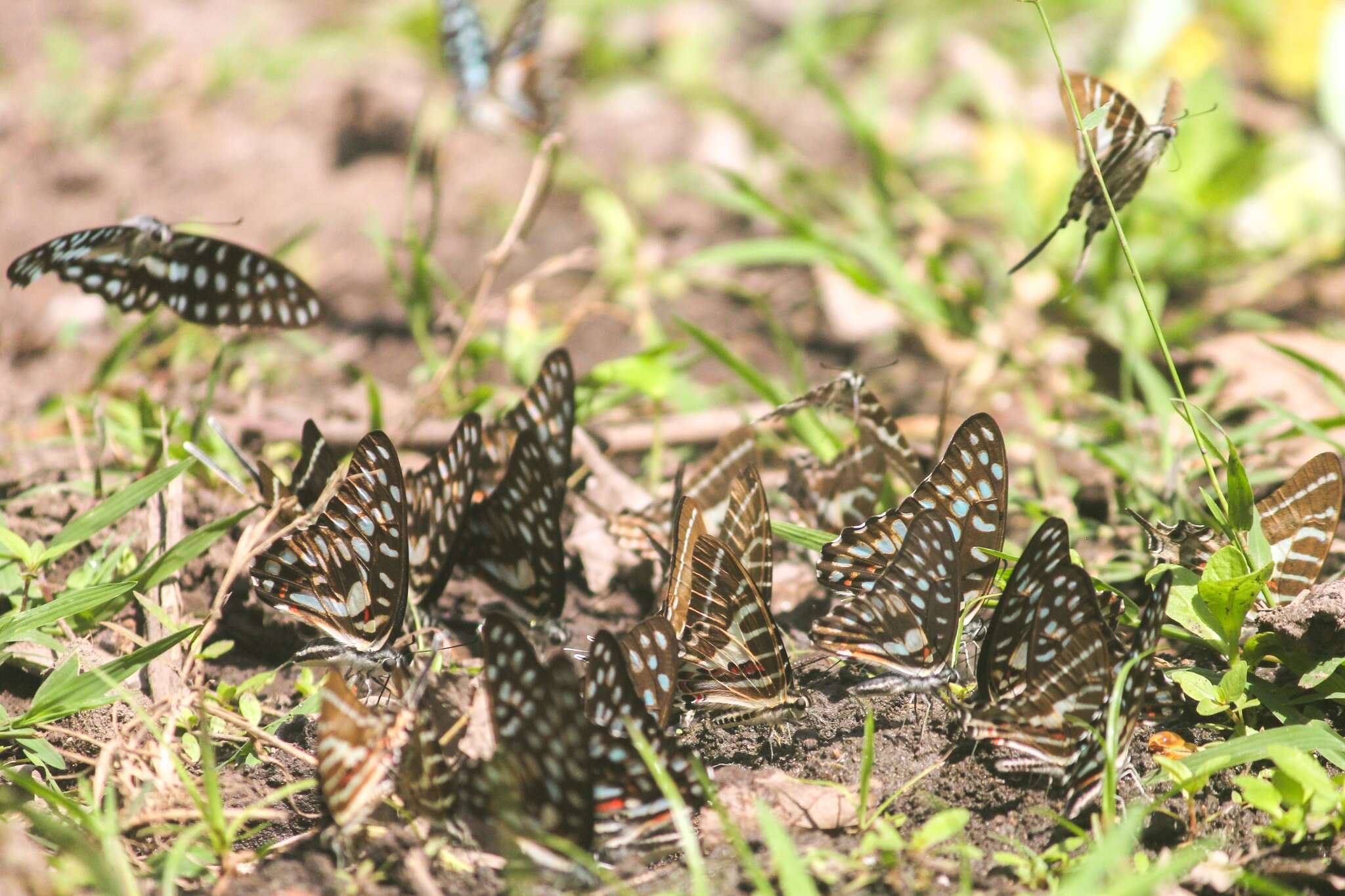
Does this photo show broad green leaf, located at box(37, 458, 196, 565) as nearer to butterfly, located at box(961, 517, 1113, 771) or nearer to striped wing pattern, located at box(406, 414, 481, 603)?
striped wing pattern, located at box(406, 414, 481, 603)

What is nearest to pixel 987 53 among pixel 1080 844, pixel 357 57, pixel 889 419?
pixel 357 57

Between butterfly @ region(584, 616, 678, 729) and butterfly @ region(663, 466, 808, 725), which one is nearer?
butterfly @ region(584, 616, 678, 729)

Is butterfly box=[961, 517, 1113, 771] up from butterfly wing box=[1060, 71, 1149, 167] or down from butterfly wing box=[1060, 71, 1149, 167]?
down

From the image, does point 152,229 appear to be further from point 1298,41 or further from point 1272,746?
point 1298,41

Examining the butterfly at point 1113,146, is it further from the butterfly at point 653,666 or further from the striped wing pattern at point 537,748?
the striped wing pattern at point 537,748

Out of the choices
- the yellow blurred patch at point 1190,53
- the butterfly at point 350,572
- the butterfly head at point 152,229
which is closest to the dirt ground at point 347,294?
the butterfly at point 350,572

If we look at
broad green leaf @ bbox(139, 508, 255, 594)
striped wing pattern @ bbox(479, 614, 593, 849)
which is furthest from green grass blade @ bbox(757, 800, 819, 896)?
broad green leaf @ bbox(139, 508, 255, 594)

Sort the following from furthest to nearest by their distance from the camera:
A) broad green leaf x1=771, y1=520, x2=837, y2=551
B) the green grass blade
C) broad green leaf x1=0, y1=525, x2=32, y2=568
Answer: broad green leaf x1=771, y1=520, x2=837, y2=551
broad green leaf x1=0, y1=525, x2=32, y2=568
the green grass blade
